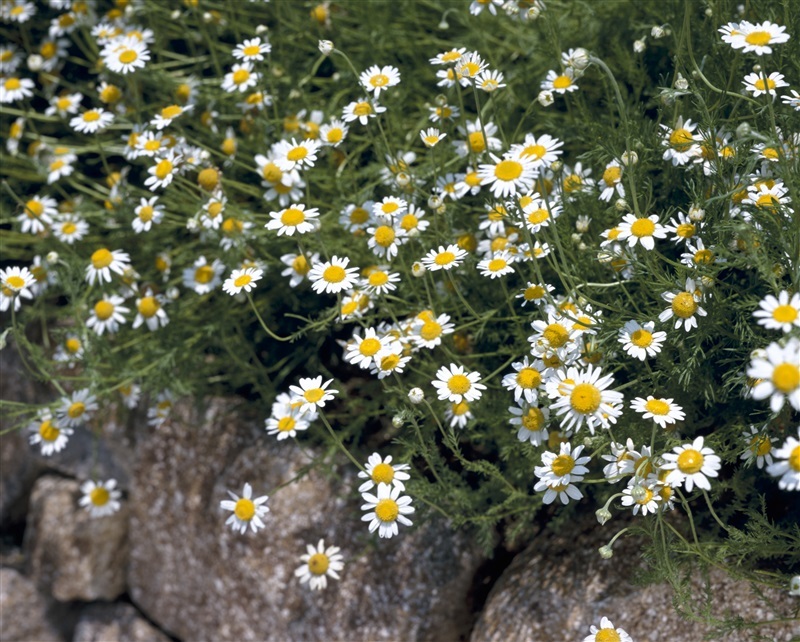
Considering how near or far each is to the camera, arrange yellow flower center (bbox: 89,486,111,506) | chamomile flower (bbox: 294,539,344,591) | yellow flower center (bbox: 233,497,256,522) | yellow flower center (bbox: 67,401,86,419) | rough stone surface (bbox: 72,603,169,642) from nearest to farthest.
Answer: yellow flower center (bbox: 233,497,256,522), chamomile flower (bbox: 294,539,344,591), yellow flower center (bbox: 67,401,86,419), yellow flower center (bbox: 89,486,111,506), rough stone surface (bbox: 72,603,169,642)

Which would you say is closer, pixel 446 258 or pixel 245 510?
pixel 446 258

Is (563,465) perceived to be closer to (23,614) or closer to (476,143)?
(476,143)

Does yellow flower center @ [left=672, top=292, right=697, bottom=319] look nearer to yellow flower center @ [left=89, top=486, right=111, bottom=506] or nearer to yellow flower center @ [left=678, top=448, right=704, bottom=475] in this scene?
yellow flower center @ [left=678, top=448, right=704, bottom=475]

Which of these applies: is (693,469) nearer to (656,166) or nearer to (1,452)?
(656,166)

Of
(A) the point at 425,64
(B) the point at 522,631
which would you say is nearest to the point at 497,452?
(B) the point at 522,631

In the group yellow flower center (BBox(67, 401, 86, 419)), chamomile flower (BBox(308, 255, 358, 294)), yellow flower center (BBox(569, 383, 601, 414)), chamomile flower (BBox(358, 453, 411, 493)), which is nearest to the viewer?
yellow flower center (BBox(569, 383, 601, 414))

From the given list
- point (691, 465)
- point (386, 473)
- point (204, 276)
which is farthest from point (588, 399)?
point (204, 276)

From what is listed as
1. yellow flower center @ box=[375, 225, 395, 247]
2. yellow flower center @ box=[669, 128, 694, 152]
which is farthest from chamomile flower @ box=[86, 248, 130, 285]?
yellow flower center @ box=[669, 128, 694, 152]
